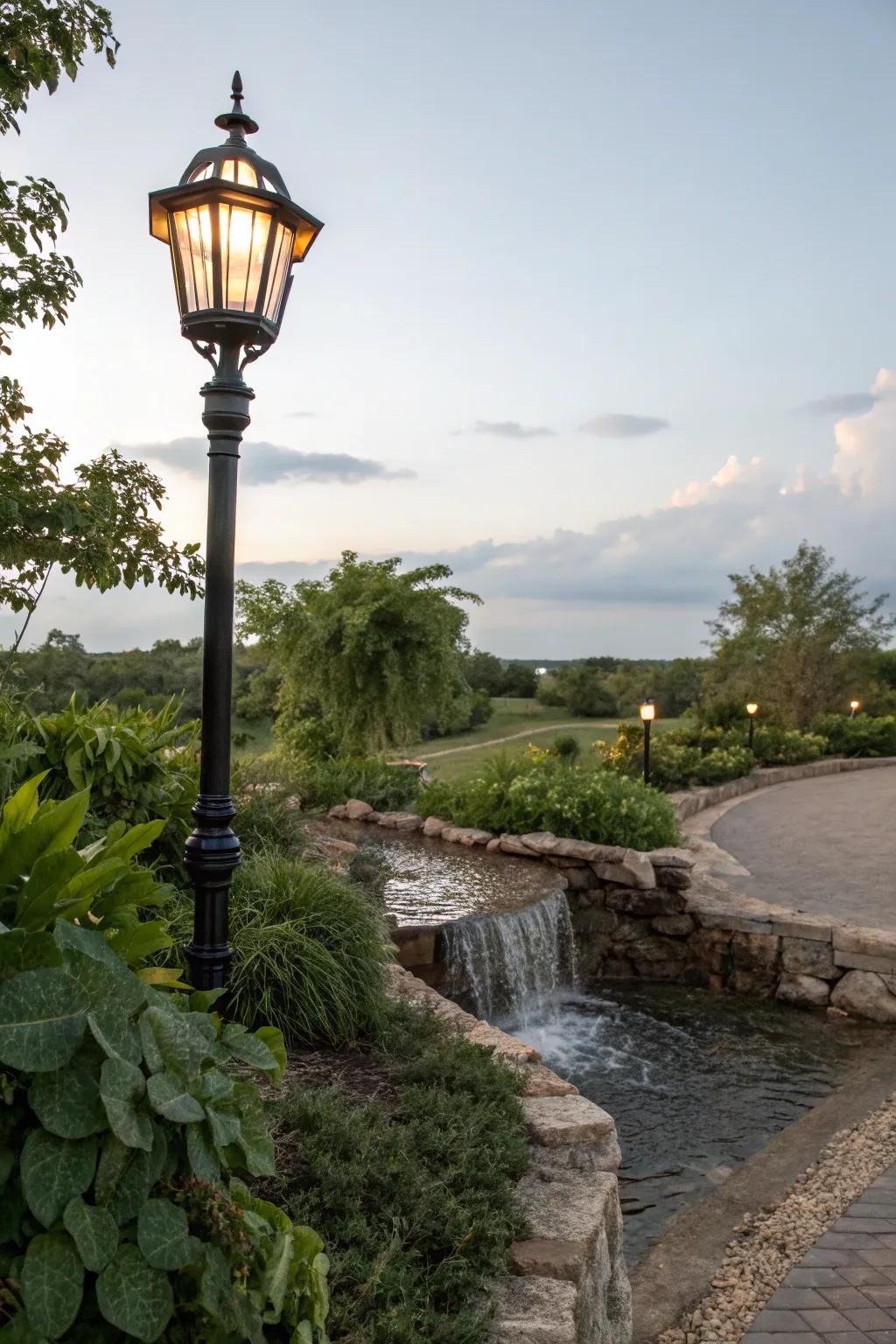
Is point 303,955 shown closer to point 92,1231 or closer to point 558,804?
point 92,1231

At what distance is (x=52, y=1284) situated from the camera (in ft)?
3.42

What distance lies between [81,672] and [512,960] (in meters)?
7.79

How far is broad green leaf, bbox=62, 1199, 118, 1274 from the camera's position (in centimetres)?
105

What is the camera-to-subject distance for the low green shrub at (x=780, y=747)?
18578mm

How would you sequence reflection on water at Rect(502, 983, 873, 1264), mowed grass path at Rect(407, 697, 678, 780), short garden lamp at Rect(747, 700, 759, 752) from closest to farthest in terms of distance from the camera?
reflection on water at Rect(502, 983, 873, 1264) → short garden lamp at Rect(747, 700, 759, 752) → mowed grass path at Rect(407, 697, 678, 780)

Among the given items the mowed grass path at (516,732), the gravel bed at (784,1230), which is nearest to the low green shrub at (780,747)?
the mowed grass path at (516,732)

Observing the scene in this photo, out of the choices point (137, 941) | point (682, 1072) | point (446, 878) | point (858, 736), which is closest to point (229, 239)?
point (137, 941)

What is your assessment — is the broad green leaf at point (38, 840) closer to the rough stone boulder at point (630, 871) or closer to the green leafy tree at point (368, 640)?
the rough stone boulder at point (630, 871)

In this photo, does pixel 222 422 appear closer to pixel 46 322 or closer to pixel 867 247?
pixel 46 322

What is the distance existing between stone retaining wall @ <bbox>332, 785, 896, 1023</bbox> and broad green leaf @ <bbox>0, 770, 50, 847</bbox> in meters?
6.77

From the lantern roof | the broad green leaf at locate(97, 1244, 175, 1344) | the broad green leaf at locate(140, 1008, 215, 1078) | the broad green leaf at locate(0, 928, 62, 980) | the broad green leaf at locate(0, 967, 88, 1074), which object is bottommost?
the broad green leaf at locate(97, 1244, 175, 1344)

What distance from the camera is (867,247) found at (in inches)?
390

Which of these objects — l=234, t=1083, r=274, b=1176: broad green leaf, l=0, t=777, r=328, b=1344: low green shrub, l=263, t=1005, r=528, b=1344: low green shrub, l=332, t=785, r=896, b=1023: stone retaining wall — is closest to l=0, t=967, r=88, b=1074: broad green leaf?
l=0, t=777, r=328, b=1344: low green shrub

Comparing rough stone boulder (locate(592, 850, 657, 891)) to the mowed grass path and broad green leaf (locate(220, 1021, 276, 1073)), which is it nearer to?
broad green leaf (locate(220, 1021, 276, 1073))
